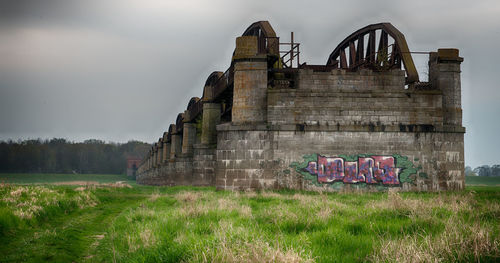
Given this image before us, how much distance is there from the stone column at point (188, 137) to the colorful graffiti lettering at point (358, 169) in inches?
908

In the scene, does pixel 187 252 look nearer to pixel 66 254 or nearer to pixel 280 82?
pixel 66 254

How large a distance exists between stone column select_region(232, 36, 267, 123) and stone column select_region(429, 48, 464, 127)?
10.6 metres

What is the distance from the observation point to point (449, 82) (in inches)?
1019

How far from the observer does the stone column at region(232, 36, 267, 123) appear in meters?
25.4

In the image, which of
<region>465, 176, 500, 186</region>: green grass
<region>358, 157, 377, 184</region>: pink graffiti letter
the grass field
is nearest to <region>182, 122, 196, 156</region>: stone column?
<region>358, 157, 377, 184</region>: pink graffiti letter

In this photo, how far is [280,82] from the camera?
27516mm

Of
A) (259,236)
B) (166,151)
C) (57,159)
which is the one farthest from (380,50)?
(57,159)

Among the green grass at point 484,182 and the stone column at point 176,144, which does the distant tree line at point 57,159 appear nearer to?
the stone column at point 176,144

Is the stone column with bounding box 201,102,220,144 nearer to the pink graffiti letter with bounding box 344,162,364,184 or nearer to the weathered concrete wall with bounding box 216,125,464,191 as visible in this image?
the weathered concrete wall with bounding box 216,125,464,191

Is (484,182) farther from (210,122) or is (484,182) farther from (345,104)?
(345,104)

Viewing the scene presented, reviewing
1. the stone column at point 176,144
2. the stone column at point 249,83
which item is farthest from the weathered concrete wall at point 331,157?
the stone column at point 176,144

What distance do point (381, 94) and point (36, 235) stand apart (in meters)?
20.1

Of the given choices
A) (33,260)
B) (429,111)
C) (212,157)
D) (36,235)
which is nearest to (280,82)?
(429,111)

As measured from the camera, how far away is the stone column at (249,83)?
2539cm
